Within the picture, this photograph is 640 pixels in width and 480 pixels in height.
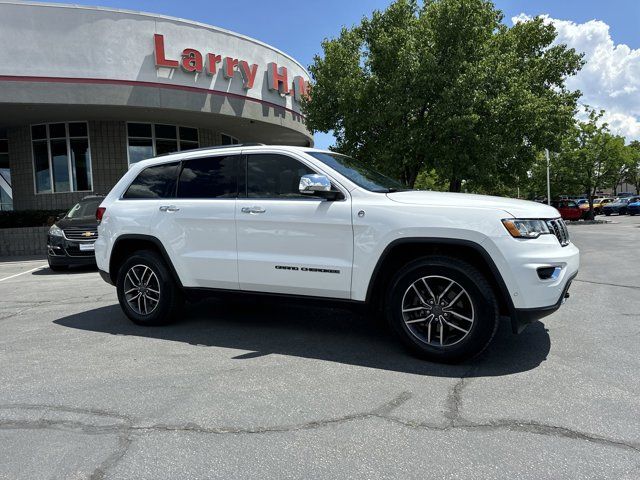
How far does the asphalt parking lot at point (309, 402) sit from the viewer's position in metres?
2.69

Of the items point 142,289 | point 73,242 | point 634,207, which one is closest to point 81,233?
point 73,242

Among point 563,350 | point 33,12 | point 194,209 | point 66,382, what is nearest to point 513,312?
point 563,350

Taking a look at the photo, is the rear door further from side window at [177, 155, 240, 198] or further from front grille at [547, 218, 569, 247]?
front grille at [547, 218, 569, 247]

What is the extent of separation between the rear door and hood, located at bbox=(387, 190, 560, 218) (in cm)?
169

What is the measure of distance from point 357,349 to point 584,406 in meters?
1.91

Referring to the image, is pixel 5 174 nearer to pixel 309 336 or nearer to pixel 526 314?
pixel 309 336

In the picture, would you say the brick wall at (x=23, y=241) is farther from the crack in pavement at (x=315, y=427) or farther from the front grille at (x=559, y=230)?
the front grille at (x=559, y=230)

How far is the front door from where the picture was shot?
4371mm

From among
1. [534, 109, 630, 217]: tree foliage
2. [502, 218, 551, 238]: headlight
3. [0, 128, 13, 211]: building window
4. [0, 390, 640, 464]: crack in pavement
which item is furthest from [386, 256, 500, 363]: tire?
[534, 109, 630, 217]: tree foliage

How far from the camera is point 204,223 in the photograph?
5.06m

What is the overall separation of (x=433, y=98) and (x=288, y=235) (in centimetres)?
1159

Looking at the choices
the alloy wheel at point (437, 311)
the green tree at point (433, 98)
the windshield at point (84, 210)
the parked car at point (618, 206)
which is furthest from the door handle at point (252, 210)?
the parked car at point (618, 206)

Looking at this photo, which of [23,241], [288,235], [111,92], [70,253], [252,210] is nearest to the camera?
[288,235]

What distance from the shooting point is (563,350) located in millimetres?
4445
